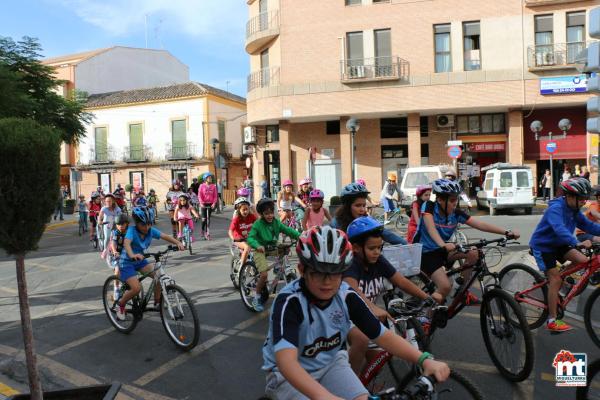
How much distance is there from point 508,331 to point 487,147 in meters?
25.8

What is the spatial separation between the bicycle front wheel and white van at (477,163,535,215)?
1636 centimetres

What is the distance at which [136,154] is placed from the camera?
41.7m

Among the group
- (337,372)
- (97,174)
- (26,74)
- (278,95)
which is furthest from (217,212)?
(337,372)

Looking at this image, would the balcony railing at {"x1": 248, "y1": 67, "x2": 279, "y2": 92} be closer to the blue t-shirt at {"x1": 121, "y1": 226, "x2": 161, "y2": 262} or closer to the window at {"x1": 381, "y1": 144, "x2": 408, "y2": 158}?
the window at {"x1": 381, "y1": 144, "x2": 408, "y2": 158}

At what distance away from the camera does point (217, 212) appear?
87.1 ft

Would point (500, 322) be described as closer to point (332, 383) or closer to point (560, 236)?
point (560, 236)

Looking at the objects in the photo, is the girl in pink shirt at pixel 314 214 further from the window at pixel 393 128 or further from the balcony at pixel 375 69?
the window at pixel 393 128

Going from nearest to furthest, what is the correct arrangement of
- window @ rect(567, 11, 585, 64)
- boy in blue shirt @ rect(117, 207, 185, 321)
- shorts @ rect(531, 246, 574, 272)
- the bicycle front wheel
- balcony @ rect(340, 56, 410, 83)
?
shorts @ rect(531, 246, 574, 272) → the bicycle front wheel → boy in blue shirt @ rect(117, 207, 185, 321) → window @ rect(567, 11, 585, 64) → balcony @ rect(340, 56, 410, 83)

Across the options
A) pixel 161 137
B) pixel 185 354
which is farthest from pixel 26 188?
pixel 161 137

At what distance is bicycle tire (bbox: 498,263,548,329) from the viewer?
516cm

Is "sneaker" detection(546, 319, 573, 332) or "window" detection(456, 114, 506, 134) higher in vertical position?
"window" detection(456, 114, 506, 134)

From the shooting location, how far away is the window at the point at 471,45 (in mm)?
26250

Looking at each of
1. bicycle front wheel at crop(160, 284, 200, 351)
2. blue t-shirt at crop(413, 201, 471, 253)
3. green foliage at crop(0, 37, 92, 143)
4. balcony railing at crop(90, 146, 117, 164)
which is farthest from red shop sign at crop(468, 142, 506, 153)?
balcony railing at crop(90, 146, 117, 164)

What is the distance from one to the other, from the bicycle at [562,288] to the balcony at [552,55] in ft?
75.3
